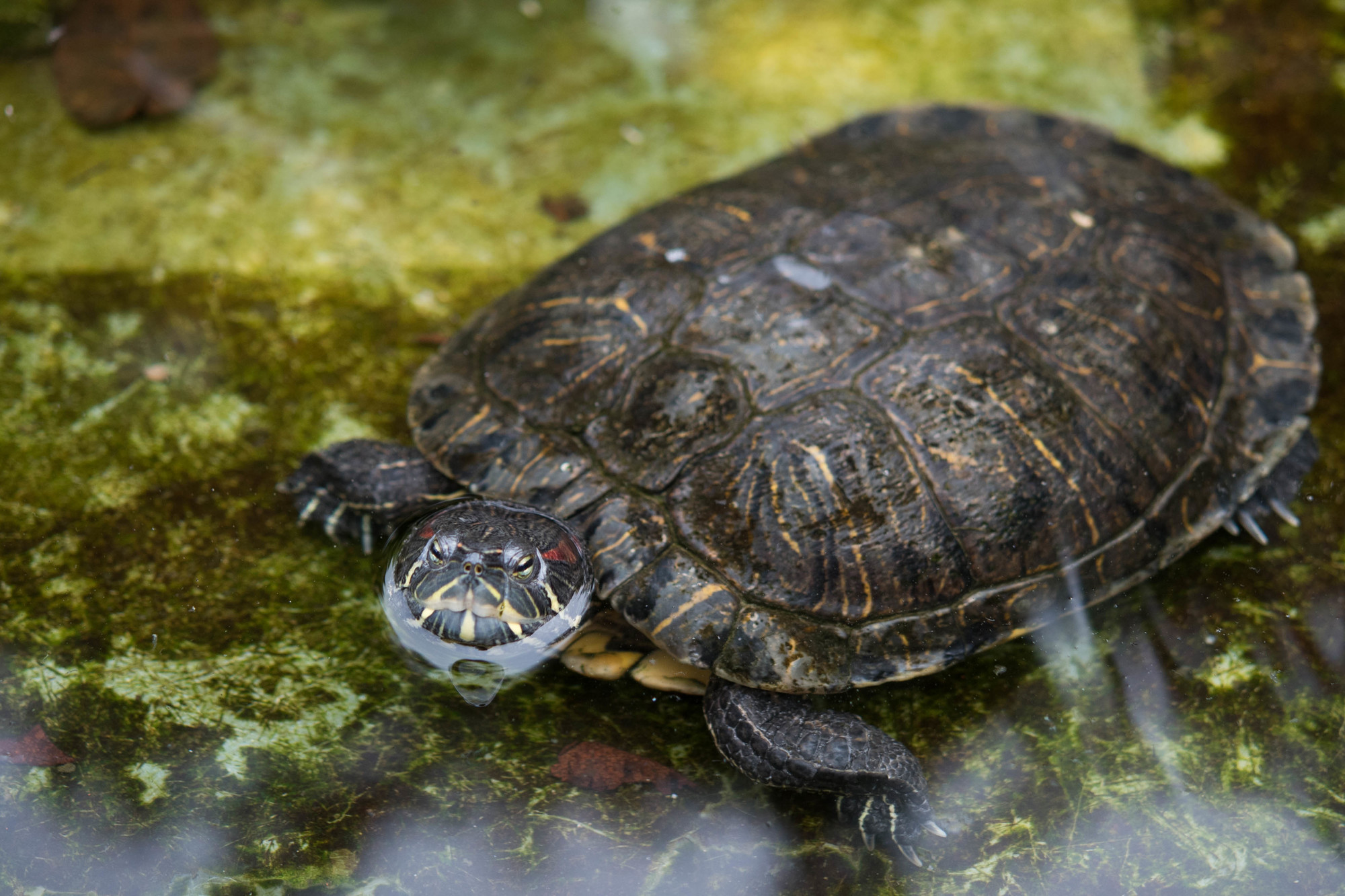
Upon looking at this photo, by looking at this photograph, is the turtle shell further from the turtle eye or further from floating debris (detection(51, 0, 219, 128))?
floating debris (detection(51, 0, 219, 128))

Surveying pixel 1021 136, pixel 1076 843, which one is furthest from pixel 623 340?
pixel 1021 136

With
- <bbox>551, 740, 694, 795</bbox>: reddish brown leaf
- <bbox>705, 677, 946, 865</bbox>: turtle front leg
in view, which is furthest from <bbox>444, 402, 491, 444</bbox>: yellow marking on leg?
<bbox>705, 677, 946, 865</bbox>: turtle front leg

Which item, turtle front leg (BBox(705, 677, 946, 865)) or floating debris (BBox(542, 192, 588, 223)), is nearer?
turtle front leg (BBox(705, 677, 946, 865))

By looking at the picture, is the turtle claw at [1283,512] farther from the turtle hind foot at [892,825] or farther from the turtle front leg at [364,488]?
the turtle front leg at [364,488]

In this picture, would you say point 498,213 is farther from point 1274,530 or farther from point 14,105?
point 1274,530

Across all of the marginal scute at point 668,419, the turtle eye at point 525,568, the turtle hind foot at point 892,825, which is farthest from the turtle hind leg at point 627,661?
the turtle hind foot at point 892,825

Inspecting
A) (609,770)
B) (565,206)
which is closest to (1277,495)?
(609,770)
